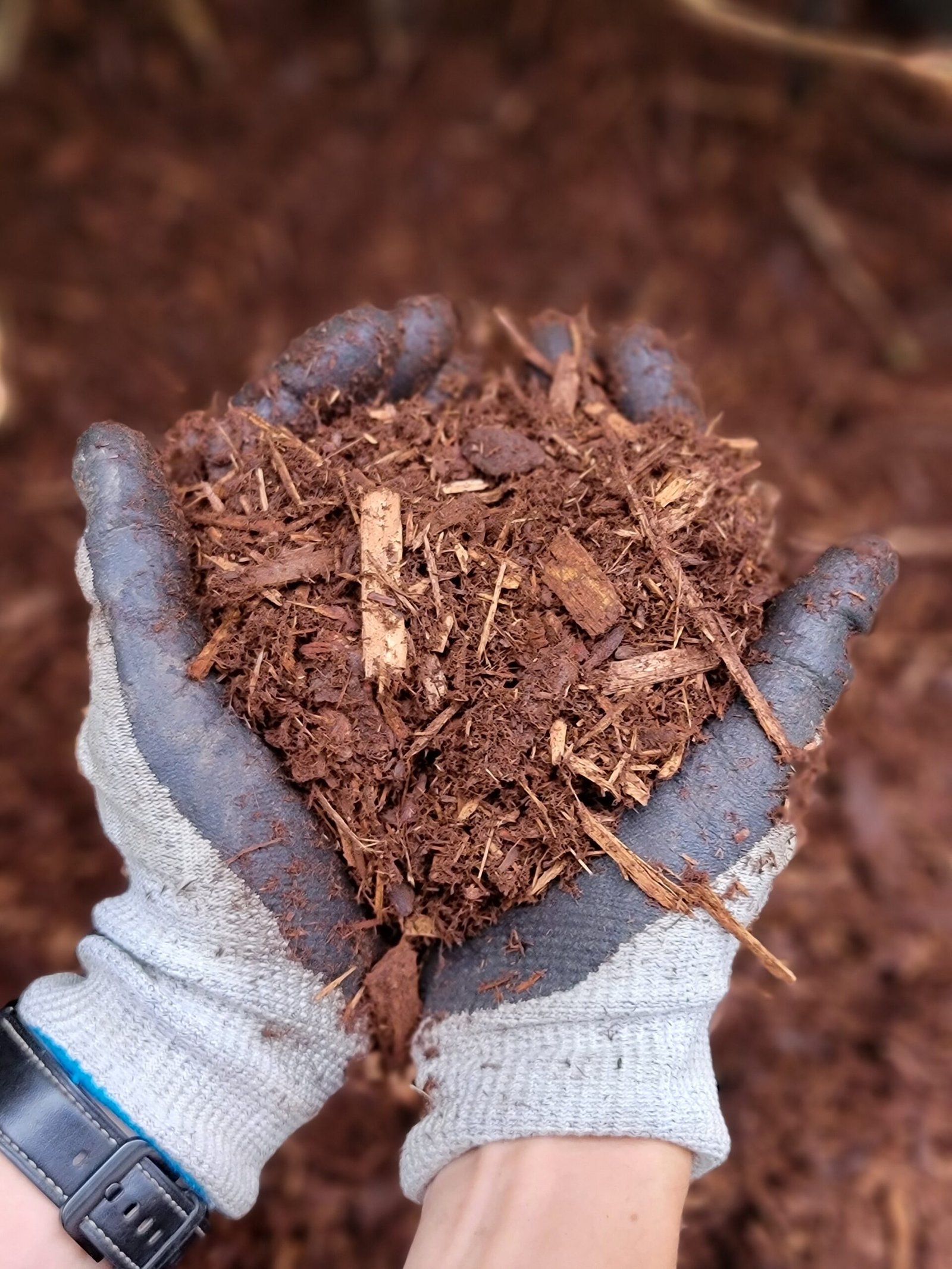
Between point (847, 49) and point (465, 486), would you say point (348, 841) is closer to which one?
point (465, 486)

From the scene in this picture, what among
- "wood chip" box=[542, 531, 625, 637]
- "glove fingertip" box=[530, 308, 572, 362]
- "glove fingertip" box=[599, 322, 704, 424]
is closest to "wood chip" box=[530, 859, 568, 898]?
"wood chip" box=[542, 531, 625, 637]

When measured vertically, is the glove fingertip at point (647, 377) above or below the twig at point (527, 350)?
below

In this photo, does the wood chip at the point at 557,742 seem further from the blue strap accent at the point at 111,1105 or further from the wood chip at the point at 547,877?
the blue strap accent at the point at 111,1105

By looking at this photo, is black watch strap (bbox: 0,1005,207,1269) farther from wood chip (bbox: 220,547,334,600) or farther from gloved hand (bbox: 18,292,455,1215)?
wood chip (bbox: 220,547,334,600)

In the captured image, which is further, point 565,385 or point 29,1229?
point 565,385

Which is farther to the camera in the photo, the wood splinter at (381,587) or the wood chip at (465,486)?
the wood chip at (465,486)

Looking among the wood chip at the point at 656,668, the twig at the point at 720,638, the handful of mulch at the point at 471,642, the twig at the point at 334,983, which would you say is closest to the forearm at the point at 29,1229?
the twig at the point at 334,983

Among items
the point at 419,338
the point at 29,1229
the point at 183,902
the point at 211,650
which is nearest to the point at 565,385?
the point at 419,338
